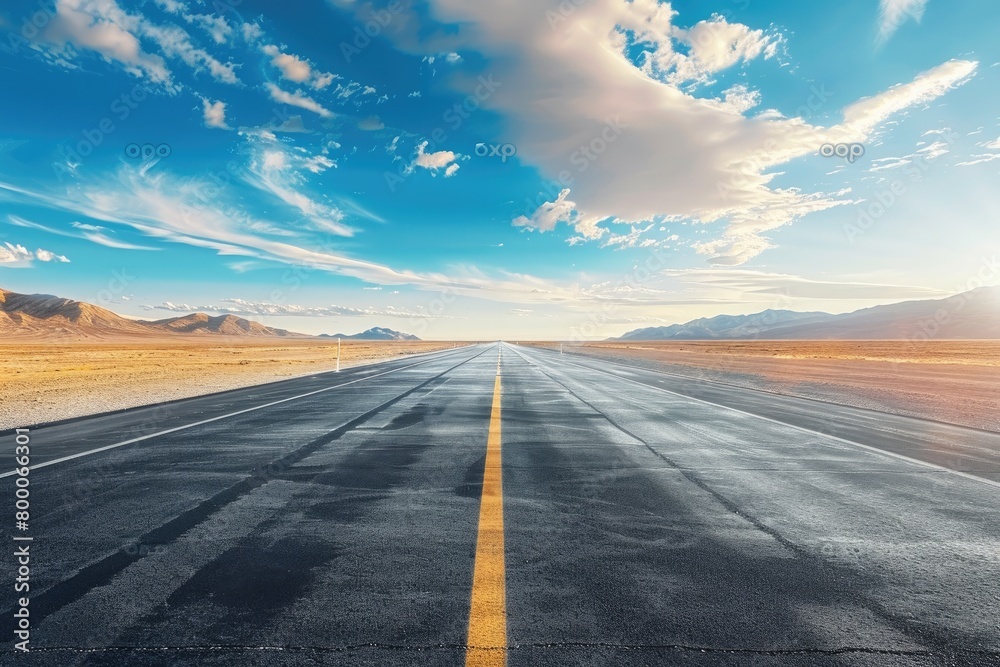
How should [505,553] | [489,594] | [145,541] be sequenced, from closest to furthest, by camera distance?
[489,594]
[505,553]
[145,541]

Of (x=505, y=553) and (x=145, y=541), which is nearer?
(x=505, y=553)

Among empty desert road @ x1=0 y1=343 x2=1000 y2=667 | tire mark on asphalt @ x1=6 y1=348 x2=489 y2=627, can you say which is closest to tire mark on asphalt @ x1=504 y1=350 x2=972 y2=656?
empty desert road @ x1=0 y1=343 x2=1000 y2=667

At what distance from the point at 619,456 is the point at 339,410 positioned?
6878 millimetres

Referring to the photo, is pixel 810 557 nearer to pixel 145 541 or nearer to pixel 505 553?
pixel 505 553

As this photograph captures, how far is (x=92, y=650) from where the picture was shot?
7.66ft

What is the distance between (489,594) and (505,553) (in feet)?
1.96

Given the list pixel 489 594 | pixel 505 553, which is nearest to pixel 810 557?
pixel 505 553

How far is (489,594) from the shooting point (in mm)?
2824

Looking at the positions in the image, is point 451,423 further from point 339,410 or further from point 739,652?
point 739,652

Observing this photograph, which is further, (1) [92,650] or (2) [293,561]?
(2) [293,561]

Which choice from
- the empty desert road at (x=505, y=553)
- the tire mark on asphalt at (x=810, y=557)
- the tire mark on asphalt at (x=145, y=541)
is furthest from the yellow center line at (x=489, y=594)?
the tire mark on asphalt at (x=145, y=541)

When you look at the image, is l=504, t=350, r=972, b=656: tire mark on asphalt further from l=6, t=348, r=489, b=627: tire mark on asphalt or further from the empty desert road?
l=6, t=348, r=489, b=627: tire mark on asphalt

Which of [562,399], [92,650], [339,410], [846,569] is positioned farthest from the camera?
[562,399]

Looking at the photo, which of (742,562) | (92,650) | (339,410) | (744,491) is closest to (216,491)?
(92,650)
